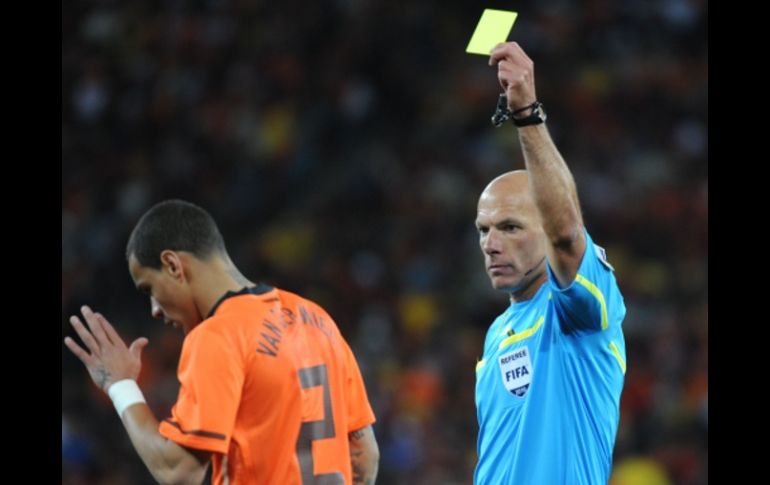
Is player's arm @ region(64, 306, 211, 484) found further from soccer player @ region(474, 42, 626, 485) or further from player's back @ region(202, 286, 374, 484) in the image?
soccer player @ region(474, 42, 626, 485)

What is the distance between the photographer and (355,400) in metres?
4.55

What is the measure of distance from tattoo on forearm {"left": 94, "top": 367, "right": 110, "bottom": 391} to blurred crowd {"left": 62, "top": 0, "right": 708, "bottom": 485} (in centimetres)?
607

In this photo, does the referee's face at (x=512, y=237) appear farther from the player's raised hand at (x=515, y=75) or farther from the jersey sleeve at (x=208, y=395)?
the jersey sleeve at (x=208, y=395)

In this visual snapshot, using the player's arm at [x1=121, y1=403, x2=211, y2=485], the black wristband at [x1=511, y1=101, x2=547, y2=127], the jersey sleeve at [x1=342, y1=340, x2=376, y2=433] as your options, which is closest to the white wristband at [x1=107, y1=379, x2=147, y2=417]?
the player's arm at [x1=121, y1=403, x2=211, y2=485]

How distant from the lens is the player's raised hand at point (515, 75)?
12.7ft

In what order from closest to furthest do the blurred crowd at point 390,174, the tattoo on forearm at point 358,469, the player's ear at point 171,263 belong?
the player's ear at point 171,263 → the tattoo on forearm at point 358,469 → the blurred crowd at point 390,174

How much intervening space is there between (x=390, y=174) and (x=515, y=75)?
9.50 m

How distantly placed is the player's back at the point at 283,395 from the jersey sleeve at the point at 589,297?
2.98ft

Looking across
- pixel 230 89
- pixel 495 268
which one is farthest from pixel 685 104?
pixel 495 268

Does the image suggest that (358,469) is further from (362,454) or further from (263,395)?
(263,395)

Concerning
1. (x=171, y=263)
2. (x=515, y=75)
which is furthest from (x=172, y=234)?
(x=515, y=75)

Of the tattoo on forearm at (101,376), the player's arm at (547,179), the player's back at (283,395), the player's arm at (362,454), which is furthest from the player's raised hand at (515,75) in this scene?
the tattoo on forearm at (101,376)

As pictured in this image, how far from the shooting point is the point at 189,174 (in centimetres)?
1341

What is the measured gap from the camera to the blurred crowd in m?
10.8
